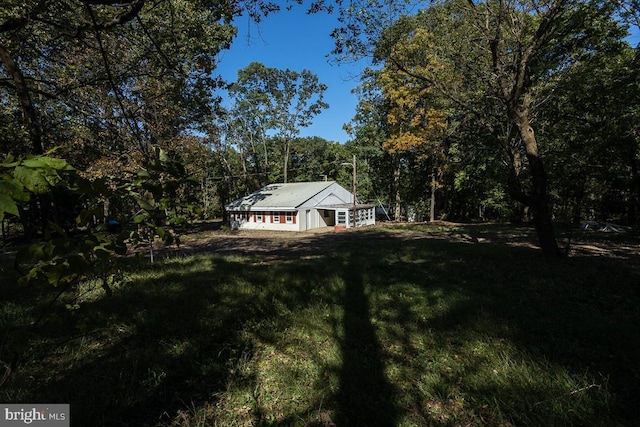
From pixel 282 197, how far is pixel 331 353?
102 ft

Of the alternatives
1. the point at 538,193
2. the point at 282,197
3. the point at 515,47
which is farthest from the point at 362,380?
the point at 282,197

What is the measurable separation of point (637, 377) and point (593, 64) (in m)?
14.1

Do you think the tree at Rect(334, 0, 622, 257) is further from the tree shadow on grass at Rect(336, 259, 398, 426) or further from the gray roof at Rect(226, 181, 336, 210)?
the gray roof at Rect(226, 181, 336, 210)

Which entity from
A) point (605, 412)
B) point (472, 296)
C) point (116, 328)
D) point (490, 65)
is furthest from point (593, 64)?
point (116, 328)

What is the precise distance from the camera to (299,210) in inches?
1249

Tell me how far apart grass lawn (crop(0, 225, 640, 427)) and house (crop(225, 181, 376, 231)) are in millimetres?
24371

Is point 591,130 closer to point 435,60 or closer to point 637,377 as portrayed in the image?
point 435,60

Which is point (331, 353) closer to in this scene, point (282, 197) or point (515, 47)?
point (515, 47)

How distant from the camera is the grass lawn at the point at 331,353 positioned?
3.28 metres

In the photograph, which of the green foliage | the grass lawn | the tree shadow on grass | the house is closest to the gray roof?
the house

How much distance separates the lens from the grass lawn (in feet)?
10.8

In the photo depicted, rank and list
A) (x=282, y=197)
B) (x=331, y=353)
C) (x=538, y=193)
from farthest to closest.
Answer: (x=282, y=197), (x=538, y=193), (x=331, y=353)

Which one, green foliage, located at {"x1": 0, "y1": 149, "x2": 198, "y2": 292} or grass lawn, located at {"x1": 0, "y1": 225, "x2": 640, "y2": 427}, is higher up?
green foliage, located at {"x1": 0, "y1": 149, "x2": 198, "y2": 292}

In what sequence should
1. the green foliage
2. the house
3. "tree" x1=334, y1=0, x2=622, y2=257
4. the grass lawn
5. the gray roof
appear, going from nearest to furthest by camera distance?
the green foliage → the grass lawn → "tree" x1=334, y1=0, x2=622, y2=257 → the house → the gray roof
